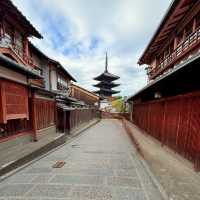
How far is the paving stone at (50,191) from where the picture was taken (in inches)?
132

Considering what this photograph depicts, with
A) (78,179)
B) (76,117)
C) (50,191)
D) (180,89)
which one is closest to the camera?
(50,191)

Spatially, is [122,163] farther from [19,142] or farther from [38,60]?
[38,60]

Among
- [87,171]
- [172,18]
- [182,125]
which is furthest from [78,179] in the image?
[172,18]

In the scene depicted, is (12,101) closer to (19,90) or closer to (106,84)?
(19,90)

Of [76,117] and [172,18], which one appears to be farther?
[76,117]

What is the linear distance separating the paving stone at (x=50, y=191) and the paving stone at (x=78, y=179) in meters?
0.27

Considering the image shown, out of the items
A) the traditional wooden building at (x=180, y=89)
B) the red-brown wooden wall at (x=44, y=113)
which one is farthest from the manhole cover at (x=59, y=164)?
the traditional wooden building at (x=180, y=89)

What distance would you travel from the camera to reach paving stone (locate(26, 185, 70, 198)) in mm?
3348

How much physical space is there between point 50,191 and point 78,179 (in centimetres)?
84

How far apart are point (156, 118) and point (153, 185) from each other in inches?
202

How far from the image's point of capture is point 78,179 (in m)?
4.13

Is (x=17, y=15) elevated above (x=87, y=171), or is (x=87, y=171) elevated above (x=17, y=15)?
(x=17, y=15)

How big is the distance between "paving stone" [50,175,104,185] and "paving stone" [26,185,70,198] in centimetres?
27

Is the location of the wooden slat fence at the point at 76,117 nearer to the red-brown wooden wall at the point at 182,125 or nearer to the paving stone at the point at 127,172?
the red-brown wooden wall at the point at 182,125
